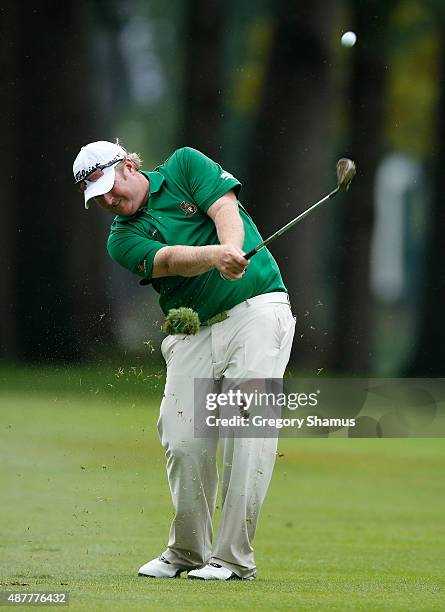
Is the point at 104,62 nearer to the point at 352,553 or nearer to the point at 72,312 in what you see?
the point at 72,312

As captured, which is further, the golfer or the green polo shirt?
the green polo shirt

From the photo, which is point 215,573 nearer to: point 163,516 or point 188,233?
point 188,233

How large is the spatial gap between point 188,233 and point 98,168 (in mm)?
426

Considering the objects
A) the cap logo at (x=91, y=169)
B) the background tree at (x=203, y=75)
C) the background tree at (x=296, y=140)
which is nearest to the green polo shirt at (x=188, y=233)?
the cap logo at (x=91, y=169)

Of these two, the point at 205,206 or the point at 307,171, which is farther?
the point at 307,171

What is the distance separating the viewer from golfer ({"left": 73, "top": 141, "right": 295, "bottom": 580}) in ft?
18.7

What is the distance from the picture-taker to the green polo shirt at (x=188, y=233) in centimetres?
580

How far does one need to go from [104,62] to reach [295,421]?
11.0 metres

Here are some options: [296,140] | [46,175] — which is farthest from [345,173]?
[46,175]

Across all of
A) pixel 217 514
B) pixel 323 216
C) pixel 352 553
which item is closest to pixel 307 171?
pixel 323 216

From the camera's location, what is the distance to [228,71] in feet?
71.8

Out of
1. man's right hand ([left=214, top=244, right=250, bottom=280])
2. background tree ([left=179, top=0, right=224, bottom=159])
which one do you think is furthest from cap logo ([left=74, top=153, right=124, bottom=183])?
background tree ([left=179, top=0, right=224, bottom=159])

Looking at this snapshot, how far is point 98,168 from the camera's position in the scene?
5.83 m

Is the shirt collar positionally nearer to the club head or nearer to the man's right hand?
the man's right hand
